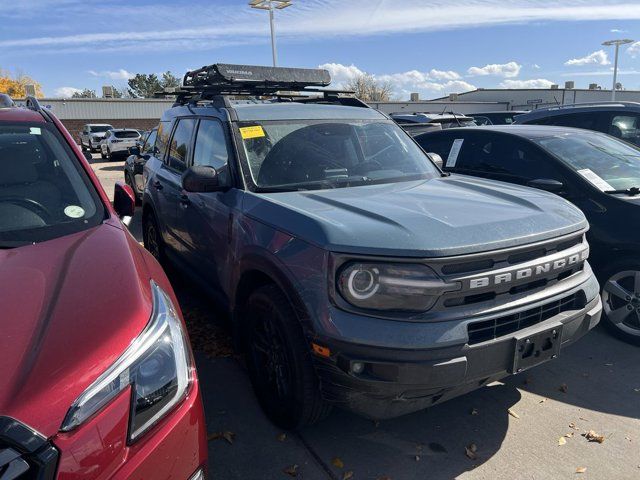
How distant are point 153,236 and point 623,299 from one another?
4674 mm

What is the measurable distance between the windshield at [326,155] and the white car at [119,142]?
2303 cm

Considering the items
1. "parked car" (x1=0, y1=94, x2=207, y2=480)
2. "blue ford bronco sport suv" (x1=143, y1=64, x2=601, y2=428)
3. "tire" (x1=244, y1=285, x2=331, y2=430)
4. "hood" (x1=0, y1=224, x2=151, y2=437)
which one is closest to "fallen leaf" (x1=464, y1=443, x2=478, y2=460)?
"blue ford bronco sport suv" (x1=143, y1=64, x2=601, y2=428)

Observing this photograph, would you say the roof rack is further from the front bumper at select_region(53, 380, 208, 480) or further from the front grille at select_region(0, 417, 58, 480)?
the front grille at select_region(0, 417, 58, 480)

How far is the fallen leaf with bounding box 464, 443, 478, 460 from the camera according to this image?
9.09 feet

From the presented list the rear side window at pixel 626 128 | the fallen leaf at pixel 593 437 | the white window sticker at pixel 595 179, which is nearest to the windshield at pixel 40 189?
the fallen leaf at pixel 593 437

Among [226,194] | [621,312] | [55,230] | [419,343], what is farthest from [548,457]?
[55,230]

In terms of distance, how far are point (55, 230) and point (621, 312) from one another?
4067mm

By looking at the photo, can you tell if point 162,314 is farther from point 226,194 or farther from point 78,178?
point 226,194

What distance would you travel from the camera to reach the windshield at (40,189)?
8.05ft

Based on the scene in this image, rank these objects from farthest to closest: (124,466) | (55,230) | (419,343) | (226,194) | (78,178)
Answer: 1. (226,194)
2. (78,178)
3. (55,230)
4. (419,343)
5. (124,466)

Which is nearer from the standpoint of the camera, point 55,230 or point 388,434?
point 55,230

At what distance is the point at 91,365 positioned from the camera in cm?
152

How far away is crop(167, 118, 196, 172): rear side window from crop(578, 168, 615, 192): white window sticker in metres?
3.40

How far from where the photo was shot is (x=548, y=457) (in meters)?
2.77
